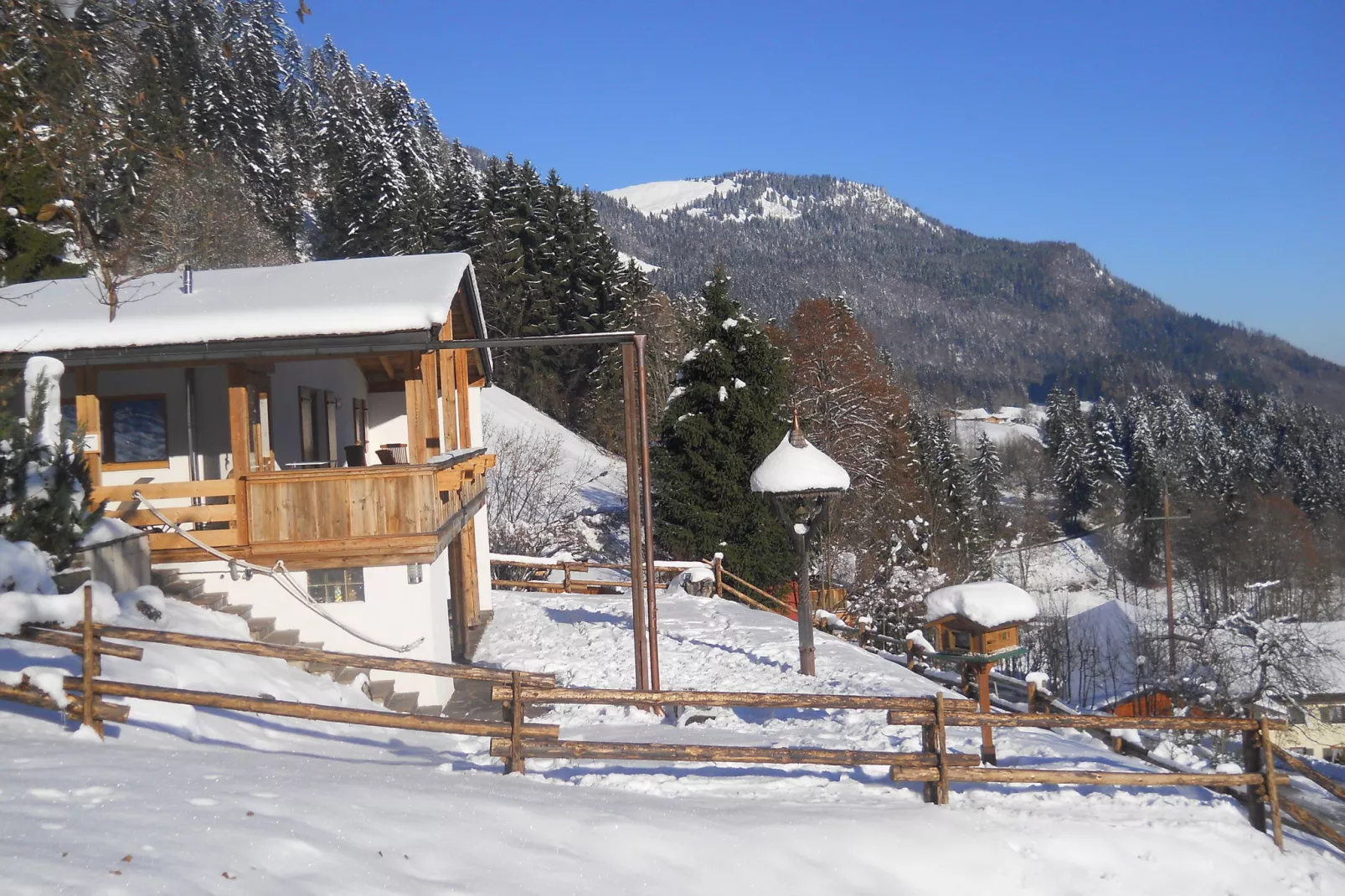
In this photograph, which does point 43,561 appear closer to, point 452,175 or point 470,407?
point 470,407

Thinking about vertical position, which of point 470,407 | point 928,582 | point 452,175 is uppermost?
point 452,175

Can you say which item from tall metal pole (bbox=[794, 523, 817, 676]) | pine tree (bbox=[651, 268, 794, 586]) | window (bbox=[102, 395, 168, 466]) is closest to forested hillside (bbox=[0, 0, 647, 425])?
window (bbox=[102, 395, 168, 466])

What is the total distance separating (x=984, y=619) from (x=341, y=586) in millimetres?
7896

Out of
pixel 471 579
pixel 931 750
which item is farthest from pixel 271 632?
pixel 931 750

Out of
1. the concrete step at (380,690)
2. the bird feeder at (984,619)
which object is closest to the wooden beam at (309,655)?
the concrete step at (380,690)

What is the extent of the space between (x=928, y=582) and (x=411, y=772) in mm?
29638

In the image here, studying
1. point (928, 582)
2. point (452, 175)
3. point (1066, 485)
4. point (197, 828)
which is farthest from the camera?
point (1066, 485)

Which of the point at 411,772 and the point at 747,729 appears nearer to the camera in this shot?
the point at 411,772

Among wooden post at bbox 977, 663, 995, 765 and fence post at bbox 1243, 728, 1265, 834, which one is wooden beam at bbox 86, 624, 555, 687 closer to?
wooden post at bbox 977, 663, 995, 765

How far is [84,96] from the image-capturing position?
5.41 meters

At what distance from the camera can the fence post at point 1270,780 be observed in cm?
800

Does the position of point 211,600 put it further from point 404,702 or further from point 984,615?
point 984,615

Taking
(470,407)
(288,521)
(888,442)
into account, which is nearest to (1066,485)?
(888,442)

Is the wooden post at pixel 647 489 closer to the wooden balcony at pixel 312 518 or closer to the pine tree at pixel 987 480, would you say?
the wooden balcony at pixel 312 518
